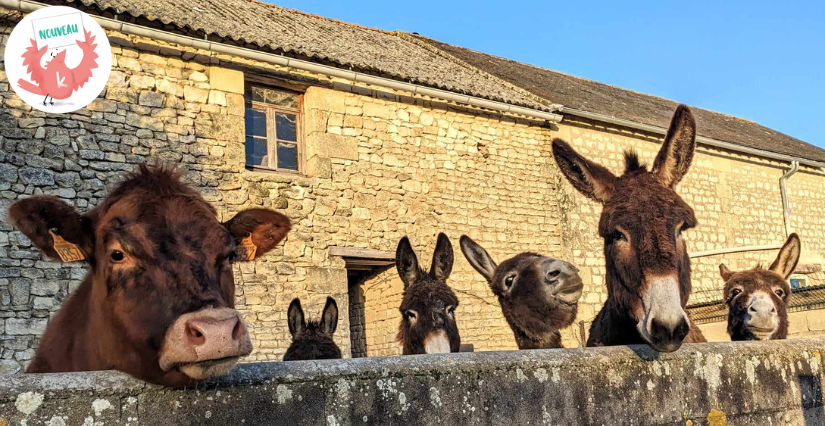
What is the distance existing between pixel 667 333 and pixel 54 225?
2598mm

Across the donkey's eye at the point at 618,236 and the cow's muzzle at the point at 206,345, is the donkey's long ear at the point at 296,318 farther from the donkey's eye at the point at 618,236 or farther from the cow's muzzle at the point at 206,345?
the cow's muzzle at the point at 206,345

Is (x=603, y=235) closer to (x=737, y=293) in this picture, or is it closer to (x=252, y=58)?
(x=737, y=293)

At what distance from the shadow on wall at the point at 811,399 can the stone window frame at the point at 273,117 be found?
28.9 feet

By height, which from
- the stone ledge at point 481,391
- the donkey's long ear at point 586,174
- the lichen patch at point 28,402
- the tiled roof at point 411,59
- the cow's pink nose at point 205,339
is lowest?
the stone ledge at point 481,391

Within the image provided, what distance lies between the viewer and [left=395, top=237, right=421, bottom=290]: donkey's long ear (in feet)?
21.3

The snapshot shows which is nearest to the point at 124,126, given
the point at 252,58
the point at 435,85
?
the point at 252,58

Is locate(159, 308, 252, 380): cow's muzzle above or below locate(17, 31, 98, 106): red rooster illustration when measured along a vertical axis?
below

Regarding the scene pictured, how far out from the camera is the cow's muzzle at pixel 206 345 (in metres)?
2.08

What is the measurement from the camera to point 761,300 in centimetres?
482

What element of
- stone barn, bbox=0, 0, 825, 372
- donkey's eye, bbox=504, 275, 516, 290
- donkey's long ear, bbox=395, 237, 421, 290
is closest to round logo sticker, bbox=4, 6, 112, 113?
stone barn, bbox=0, 0, 825, 372

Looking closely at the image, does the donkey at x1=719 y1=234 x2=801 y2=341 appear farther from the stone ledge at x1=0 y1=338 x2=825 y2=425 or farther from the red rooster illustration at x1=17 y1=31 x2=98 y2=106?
the red rooster illustration at x1=17 y1=31 x2=98 y2=106

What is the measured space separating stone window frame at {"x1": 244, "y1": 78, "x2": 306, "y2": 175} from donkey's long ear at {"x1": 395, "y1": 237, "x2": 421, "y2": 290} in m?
5.41

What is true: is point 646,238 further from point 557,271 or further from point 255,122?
point 255,122

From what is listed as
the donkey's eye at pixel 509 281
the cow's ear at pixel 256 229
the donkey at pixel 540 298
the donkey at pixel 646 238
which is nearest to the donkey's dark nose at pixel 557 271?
the donkey at pixel 540 298
